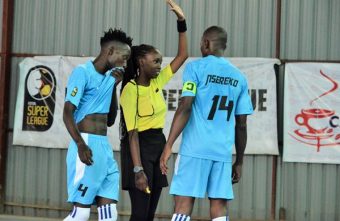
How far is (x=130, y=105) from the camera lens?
6.77m

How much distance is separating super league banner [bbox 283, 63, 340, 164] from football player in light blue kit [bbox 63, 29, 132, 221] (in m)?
4.22

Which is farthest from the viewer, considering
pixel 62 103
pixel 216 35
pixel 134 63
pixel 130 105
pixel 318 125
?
pixel 62 103

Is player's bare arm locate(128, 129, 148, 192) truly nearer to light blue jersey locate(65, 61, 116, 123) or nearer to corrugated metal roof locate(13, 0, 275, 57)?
light blue jersey locate(65, 61, 116, 123)

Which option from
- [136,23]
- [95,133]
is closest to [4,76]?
[136,23]

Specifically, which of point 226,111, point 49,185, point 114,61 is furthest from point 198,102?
point 49,185

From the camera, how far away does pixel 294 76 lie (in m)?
10.5

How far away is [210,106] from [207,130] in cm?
Result: 20

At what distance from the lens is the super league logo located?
10398 millimetres

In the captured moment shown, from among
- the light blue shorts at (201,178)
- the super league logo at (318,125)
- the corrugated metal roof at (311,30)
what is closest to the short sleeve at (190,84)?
the light blue shorts at (201,178)

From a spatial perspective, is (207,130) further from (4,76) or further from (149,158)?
(4,76)

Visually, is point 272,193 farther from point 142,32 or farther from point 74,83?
point 74,83

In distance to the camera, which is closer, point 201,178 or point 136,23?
point 201,178

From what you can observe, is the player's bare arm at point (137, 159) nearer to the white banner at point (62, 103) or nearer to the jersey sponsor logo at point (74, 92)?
the jersey sponsor logo at point (74, 92)

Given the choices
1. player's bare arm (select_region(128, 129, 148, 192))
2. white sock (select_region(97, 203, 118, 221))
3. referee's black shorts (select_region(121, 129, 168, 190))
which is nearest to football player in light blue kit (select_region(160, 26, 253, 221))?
player's bare arm (select_region(128, 129, 148, 192))
